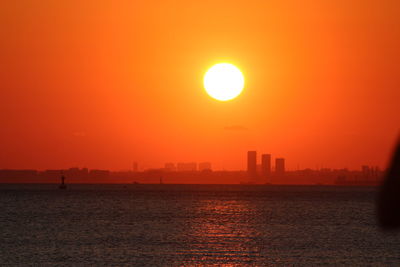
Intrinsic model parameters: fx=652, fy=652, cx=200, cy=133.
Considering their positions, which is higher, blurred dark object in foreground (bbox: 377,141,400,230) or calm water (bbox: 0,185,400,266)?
blurred dark object in foreground (bbox: 377,141,400,230)

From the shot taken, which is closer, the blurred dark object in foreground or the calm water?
the blurred dark object in foreground

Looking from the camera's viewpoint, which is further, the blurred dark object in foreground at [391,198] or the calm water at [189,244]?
the calm water at [189,244]

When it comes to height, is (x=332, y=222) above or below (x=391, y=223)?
below

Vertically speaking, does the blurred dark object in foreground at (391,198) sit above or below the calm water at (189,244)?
above

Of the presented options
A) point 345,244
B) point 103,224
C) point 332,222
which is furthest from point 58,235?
point 332,222

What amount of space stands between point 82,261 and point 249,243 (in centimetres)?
2323

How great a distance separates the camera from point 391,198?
1.91 m

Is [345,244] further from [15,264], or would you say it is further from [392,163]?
[392,163]

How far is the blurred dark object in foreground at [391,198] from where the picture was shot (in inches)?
74.5

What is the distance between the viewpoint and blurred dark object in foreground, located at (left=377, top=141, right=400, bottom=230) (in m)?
1.89

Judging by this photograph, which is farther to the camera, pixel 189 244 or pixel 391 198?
pixel 189 244

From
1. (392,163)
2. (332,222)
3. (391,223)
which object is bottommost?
(332,222)

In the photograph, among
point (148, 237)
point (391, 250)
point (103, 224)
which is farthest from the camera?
point (103, 224)

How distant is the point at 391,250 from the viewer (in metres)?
64.9
